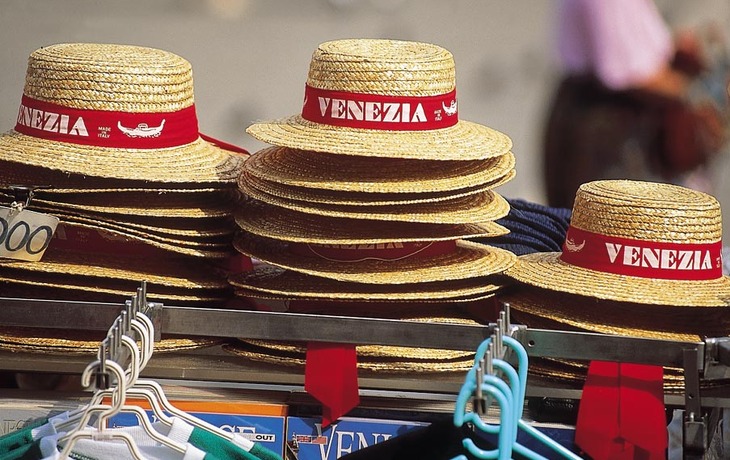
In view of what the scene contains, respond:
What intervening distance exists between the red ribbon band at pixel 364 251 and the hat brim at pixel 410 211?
0.06 metres

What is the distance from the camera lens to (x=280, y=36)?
346 cm

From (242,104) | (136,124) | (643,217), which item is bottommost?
(242,104)

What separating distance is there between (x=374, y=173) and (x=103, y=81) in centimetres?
44

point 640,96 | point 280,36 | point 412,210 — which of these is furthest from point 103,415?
point 640,96

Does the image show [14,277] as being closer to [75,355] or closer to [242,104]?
[75,355]

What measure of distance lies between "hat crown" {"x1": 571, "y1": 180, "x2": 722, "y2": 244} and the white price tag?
2.72 ft

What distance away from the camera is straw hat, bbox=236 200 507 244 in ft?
5.22

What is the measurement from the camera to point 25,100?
1679 mm

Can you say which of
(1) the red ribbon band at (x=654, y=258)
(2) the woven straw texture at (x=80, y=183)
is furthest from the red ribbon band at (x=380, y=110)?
(1) the red ribbon band at (x=654, y=258)

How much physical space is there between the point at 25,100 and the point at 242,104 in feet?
6.23

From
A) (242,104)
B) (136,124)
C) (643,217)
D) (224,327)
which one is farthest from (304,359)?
(242,104)

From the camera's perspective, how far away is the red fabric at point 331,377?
151 cm

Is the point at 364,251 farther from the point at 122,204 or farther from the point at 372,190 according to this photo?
the point at 122,204

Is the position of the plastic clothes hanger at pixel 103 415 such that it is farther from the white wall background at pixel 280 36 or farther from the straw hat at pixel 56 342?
the white wall background at pixel 280 36
